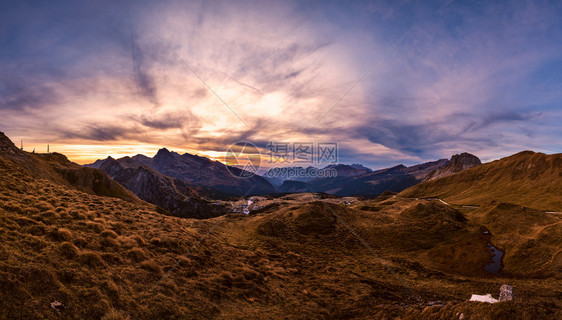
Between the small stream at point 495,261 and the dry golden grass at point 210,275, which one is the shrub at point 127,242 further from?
the small stream at point 495,261

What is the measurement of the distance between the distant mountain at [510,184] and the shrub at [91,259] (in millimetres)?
133028

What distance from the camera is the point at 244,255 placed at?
26594 mm

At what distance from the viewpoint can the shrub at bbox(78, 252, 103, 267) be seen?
12.5 metres

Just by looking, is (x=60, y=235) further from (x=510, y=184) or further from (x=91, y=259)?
(x=510, y=184)

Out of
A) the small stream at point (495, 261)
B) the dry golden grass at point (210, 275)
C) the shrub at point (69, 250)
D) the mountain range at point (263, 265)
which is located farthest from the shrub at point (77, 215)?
the small stream at point (495, 261)

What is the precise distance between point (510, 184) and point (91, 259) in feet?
614

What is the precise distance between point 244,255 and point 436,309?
19985 millimetres

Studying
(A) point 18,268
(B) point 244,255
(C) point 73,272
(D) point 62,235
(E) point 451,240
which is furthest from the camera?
(E) point 451,240

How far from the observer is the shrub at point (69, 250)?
12.4 meters

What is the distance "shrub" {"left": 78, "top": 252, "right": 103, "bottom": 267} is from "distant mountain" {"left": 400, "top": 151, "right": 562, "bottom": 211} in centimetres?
13303

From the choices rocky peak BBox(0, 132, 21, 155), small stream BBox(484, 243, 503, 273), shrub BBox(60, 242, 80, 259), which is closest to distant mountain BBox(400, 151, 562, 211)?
small stream BBox(484, 243, 503, 273)

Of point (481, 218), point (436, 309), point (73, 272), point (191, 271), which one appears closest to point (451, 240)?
point (481, 218)

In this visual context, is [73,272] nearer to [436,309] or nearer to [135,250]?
[135,250]

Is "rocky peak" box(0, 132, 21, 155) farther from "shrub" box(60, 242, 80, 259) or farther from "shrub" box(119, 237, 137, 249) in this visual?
"shrub" box(60, 242, 80, 259)
